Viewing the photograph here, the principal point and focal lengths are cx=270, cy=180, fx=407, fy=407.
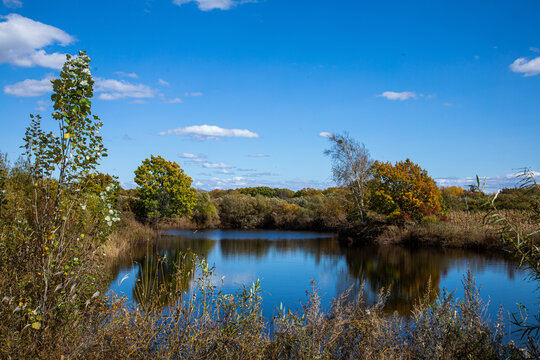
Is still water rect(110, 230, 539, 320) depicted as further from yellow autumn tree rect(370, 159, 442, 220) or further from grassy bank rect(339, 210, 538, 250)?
yellow autumn tree rect(370, 159, 442, 220)

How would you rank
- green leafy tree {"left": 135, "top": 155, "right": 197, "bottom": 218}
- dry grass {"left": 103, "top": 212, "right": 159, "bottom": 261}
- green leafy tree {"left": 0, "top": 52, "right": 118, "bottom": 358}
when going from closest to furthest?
1. green leafy tree {"left": 0, "top": 52, "right": 118, "bottom": 358}
2. dry grass {"left": 103, "top": 212, "right": 159, "bottom": 261}
3. green leafy tree {"left": 135, "top": 155, "right": 197, "bottom": 218}

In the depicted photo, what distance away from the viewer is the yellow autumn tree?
2533 cm

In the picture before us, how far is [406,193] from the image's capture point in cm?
2525

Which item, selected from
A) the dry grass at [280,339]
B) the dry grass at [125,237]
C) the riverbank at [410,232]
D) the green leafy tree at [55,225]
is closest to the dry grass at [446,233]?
the riverbank at [410,232]

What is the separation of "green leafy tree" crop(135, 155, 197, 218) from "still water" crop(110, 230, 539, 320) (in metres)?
6.00

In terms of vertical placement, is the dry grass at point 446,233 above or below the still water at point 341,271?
above

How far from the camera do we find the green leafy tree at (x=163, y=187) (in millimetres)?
30625

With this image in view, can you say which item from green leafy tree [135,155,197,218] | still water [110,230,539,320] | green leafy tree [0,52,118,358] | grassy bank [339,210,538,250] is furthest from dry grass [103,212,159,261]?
grassy bank [339,210,538,250]

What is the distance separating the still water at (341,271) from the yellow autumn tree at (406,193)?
3001mm

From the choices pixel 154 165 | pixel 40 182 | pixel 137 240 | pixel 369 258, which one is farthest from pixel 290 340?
pixel 154 165

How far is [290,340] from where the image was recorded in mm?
4207

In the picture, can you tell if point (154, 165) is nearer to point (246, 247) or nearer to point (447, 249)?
point (246, 247)

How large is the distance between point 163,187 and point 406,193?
1755 cm

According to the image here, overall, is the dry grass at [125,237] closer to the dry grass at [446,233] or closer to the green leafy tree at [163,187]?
the green leafy tree at [163,187]
